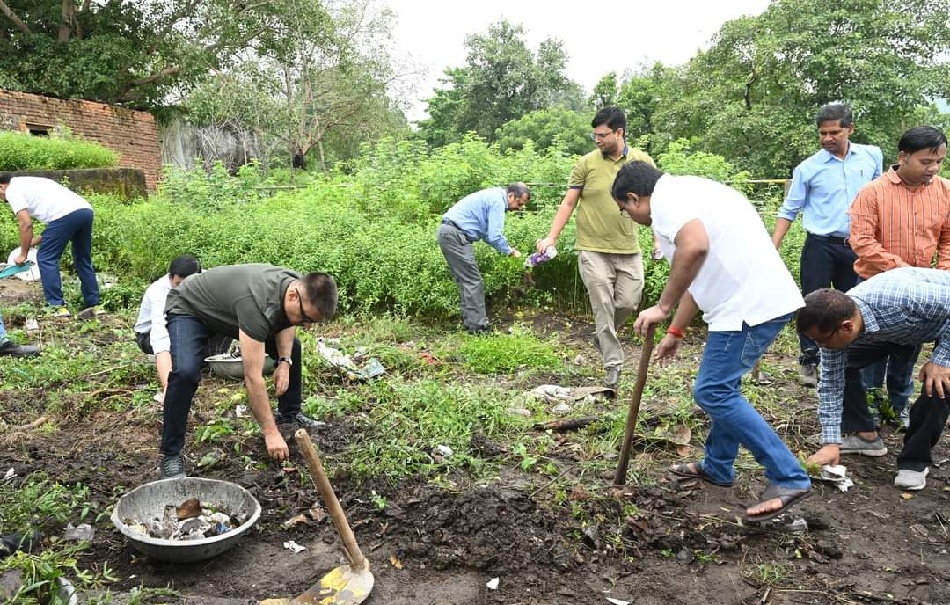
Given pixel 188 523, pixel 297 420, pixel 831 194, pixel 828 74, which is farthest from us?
pixel 828 74

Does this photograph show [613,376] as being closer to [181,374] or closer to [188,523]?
[181,374]

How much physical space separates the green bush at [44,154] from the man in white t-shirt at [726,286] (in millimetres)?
11528

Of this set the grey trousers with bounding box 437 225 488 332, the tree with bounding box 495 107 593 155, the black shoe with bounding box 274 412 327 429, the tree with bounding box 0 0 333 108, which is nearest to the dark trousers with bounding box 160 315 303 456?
the black shoe with bounding box 274 412 327 429

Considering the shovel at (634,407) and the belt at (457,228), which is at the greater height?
the belt at (457,228)

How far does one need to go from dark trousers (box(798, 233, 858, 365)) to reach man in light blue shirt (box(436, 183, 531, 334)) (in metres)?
2.81

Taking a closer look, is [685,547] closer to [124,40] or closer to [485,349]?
[485,349]

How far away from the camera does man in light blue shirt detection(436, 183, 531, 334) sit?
6.83m

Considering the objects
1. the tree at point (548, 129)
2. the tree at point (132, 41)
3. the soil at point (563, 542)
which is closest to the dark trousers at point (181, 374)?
the soil at point (563, 542)

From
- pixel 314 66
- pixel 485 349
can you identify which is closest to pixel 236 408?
pixel 485 349

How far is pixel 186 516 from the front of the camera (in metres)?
3.27

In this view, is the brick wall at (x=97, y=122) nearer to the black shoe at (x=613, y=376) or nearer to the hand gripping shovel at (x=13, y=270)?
the hand gripping shovel at (x=13, y=270)

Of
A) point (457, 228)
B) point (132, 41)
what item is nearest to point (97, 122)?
point (132, 41)

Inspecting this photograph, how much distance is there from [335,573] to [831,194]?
13.5ft

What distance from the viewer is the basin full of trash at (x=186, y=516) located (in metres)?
2.92
